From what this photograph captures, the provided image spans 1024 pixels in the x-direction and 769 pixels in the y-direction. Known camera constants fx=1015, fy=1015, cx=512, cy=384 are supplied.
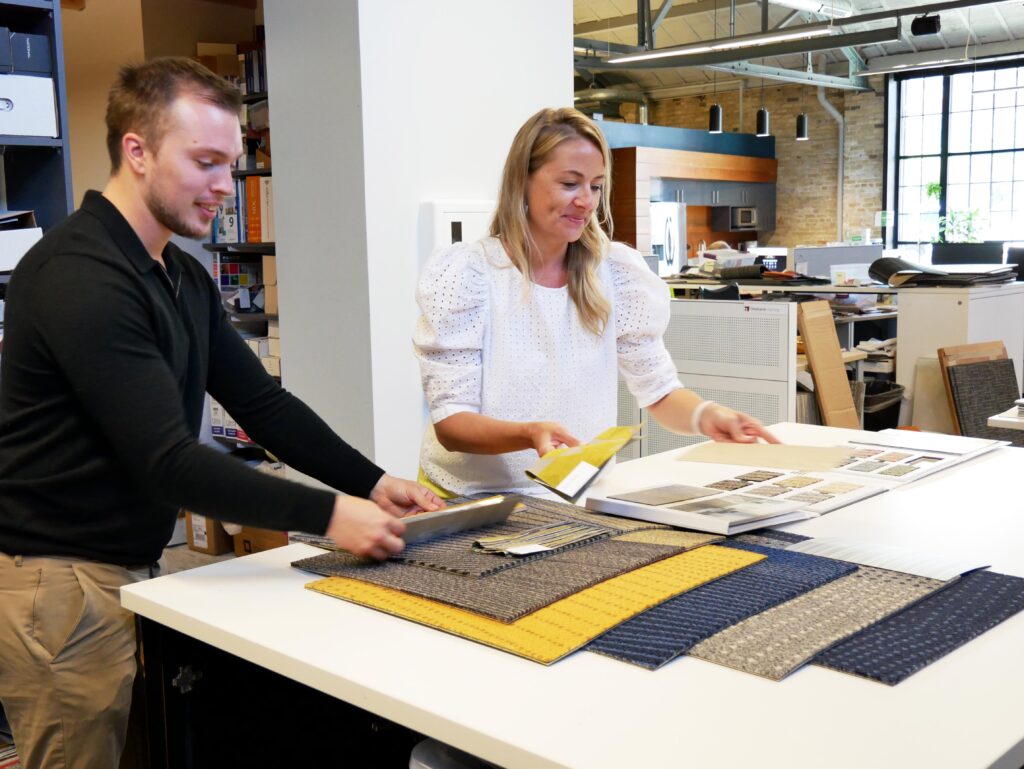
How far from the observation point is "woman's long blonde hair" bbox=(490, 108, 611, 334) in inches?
86.4

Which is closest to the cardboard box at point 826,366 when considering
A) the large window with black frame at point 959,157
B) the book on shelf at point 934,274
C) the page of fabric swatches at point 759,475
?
the book on shelf at point 934,274

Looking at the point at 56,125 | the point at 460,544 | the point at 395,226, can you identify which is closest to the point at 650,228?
the point at 395,226

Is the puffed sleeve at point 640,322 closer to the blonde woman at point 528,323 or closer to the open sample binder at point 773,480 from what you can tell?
the blonde woman at point 528,323

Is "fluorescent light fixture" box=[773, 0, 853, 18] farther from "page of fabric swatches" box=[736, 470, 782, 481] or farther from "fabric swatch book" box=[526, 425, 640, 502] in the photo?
"fabric swatch book" box=[526, 425, 640, 502]

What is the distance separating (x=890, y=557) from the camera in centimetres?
160

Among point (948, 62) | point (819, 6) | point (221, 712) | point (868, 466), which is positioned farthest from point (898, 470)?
point (948, 62)

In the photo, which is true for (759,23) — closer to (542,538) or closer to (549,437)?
(549,437)

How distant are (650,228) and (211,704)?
10883 millimetres

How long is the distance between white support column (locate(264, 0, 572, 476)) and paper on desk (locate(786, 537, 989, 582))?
85.1 inches

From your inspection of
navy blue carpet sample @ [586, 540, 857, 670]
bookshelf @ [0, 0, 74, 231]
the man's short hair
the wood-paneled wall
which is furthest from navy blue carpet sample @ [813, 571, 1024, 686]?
the wood-paneled wall

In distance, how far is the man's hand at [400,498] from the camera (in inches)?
73.7

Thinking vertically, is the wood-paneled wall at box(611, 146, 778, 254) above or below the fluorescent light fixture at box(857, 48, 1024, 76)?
below

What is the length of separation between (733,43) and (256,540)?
689 cm

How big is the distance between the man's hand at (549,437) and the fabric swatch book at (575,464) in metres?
0.15
